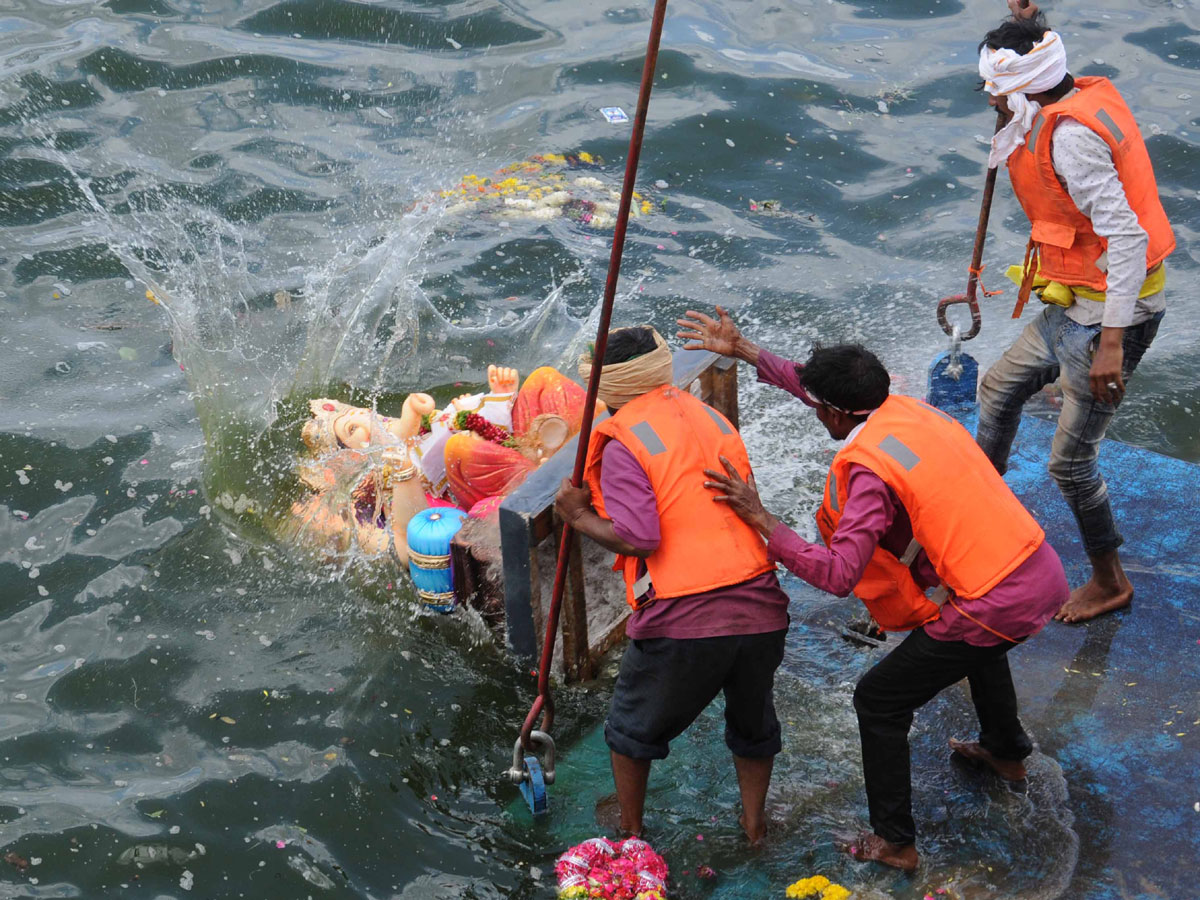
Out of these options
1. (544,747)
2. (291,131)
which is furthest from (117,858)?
(291,131)

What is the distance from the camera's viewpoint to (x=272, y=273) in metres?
8.92

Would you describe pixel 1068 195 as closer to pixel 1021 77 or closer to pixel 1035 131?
pixel 1035 131

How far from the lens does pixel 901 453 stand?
327 cm

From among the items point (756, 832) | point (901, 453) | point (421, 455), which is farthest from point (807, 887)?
point (421, 455)

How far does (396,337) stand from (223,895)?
4.39 m

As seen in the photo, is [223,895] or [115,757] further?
[115,757]

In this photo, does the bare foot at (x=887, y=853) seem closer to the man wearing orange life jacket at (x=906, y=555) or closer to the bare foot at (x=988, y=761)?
the man wearing orange life jacket at (x=906, y=555)

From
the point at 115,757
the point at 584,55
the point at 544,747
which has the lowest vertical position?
the point at 115,757

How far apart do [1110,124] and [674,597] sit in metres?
2.44

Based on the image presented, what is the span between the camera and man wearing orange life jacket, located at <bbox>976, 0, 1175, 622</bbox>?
4.09 metres

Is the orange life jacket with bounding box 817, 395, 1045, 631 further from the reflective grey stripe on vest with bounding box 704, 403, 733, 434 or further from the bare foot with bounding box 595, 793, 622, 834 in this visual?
the bare foot with bounding box 595, 793, 622, 834

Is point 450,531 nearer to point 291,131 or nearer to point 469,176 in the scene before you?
point 469,176

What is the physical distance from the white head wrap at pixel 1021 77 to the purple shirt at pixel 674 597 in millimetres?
2075

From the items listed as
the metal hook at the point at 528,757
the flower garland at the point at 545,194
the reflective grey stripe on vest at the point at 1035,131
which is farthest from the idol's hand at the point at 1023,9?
the flower garland at the point at 545,194
